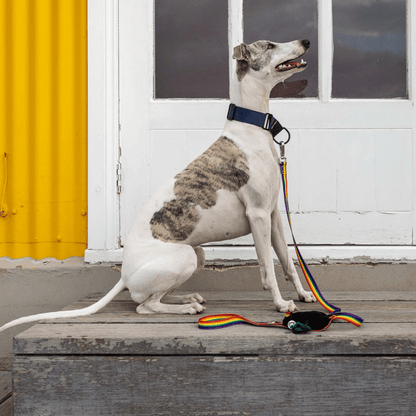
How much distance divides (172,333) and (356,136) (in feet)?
5.36

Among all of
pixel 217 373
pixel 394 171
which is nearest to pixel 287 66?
pixel 394 171

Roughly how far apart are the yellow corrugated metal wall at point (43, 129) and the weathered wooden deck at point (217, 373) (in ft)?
3.60

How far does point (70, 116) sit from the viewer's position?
2.28 metres

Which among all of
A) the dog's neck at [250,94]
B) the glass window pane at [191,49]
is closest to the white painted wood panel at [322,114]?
the glass window pane at [191,49]

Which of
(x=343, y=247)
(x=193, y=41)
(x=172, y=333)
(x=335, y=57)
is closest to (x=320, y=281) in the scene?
(x=343, y=247)

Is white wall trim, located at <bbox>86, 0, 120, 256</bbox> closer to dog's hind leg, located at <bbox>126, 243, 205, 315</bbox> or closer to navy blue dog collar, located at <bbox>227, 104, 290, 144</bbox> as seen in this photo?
dog's hind leg, located at <bbox>126, 243, 205, 315</bbox>

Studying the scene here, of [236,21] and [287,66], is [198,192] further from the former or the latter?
[236,21]

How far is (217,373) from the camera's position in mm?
1260

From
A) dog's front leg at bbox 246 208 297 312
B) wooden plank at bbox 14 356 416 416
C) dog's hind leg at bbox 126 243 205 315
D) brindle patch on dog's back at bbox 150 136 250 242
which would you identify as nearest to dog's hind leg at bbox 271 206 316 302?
dog's front leg at bbox 246 208 297 312

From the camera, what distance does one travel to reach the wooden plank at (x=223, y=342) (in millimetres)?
1244

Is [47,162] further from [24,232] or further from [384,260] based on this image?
[384,260]

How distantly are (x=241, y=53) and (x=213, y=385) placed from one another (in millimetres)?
1269

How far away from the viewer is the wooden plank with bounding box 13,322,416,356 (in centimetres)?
124

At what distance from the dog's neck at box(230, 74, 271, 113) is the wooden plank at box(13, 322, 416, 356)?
3.04 ft
